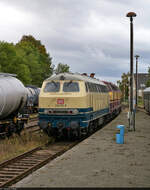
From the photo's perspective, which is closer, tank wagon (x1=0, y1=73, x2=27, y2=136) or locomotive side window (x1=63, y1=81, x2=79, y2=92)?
tank wagon (x1=0, y1=73, x2=27, y2=136)

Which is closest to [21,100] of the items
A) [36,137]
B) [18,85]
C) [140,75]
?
[18,85]

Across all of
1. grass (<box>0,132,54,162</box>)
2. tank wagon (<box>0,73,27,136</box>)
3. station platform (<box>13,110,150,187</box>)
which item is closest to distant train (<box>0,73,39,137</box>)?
tank wagon (<box>0,73,27,136</box>)

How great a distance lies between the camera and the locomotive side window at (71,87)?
15405 mm

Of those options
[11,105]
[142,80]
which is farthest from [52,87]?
[142,80]

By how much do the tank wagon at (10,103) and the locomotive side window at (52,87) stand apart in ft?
5.01

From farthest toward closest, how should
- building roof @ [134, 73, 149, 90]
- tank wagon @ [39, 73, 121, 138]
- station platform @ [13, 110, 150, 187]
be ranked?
building roof @ [134, 73, 149, 90] < tank wagon @ [39, 73, 121, 138] < station platform @ [13, 110, 150, 187]

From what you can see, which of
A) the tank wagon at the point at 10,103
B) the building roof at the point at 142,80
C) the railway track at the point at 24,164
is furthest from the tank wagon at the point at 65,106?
the building roof at the point at 142,80

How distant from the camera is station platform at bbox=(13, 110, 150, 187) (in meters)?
7.61

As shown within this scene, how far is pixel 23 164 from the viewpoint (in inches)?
422

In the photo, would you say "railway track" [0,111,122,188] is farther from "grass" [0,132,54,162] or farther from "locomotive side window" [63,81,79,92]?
"locomotive side window" [63,81,79,92]

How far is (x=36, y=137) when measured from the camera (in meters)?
16.6

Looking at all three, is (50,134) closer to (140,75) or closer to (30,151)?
(30,151)

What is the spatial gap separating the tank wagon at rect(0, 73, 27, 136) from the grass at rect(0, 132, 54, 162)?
2.61 ft

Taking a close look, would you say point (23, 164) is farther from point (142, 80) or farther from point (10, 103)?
point (142, 80)
